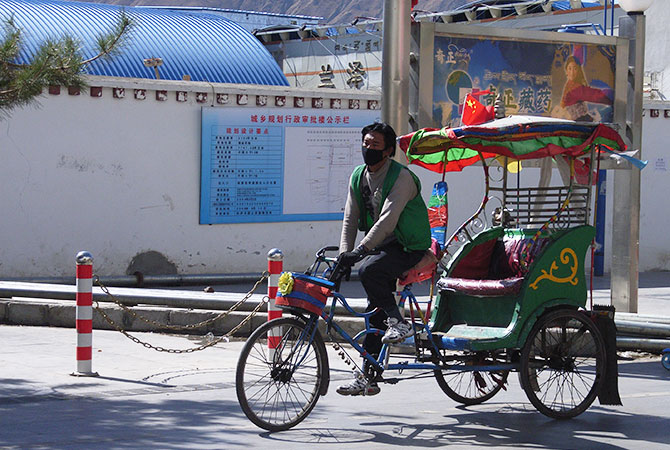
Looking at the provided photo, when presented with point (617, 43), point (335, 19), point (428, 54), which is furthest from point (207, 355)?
point (335, 19)

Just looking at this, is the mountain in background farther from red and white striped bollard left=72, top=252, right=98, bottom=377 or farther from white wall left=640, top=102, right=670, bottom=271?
red and white striped bollard left=72, top=252, right=98, bottom=377

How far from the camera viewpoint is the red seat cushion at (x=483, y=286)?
854 centimetres

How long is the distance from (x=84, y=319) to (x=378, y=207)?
120 inches

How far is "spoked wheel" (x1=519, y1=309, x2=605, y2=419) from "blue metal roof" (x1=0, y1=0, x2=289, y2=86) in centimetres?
1608

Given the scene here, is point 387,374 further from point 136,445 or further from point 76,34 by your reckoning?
point 76,34

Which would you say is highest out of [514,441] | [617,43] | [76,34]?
[76,34]

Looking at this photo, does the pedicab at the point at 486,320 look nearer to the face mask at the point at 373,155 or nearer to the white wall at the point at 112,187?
the face mask at the point at 373,155

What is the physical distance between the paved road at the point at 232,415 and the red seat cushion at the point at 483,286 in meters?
0.87

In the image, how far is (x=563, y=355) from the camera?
28.3 feet

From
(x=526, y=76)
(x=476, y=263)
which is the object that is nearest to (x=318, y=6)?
(x=526, y=76)

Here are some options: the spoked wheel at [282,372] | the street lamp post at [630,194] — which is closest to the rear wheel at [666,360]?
the street lamp post at [630,194]

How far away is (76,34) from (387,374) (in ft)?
54.0

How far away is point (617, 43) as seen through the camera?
13773mm

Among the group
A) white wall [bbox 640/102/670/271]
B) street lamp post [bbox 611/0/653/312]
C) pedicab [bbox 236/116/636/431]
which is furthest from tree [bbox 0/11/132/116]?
white wall [bbox 640/102/670/271]
